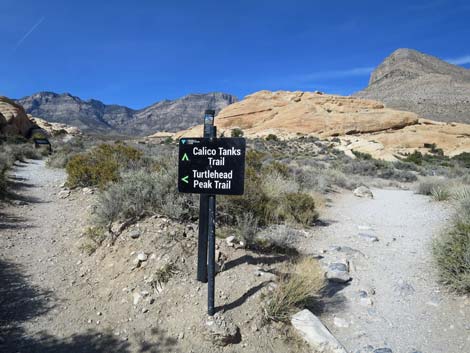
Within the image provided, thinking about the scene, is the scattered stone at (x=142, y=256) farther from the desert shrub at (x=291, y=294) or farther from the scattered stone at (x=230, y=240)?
the desert shrub at (x=291, y=294)

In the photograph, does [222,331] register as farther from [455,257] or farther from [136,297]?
[455,257]

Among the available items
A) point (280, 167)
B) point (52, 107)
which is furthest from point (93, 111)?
point (280, 167)

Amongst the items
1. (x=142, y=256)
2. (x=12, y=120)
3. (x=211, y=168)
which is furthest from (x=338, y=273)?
(x=12, y=120)

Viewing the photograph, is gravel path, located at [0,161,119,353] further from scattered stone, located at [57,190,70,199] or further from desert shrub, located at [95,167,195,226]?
desert shrub, located at [95,167,195,226]

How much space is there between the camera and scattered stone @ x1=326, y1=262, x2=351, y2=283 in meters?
4.03

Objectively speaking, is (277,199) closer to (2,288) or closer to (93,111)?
(2,288)

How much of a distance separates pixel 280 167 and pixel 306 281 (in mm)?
7443

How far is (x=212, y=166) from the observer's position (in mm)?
2941

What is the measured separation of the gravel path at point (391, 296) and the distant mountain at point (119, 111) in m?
136

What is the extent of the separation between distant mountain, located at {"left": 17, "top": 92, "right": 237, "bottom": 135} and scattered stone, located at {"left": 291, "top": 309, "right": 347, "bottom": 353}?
13821 cm

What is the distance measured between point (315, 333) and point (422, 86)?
6983 cm

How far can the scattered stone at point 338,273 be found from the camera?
403cm

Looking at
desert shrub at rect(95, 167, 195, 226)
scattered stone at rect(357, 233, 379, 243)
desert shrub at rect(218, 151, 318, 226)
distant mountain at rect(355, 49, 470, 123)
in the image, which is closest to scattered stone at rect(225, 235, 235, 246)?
desert shrub at rect(218, 151, 318, 226)

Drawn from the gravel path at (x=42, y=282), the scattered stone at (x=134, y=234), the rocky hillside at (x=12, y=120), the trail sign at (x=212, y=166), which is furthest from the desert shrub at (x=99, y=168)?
the rocky hillside at (x=12, y=120)
